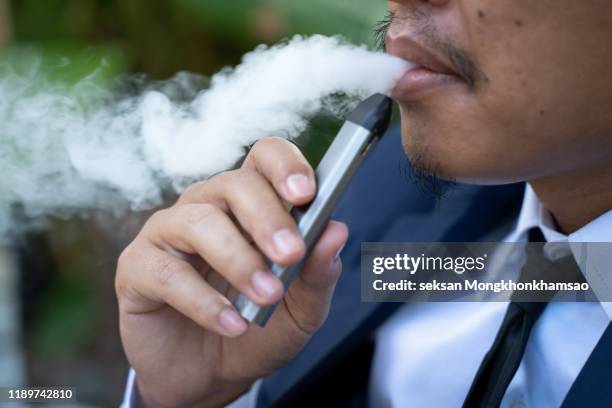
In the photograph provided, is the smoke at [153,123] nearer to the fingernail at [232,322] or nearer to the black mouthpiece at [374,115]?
the black mouthpiece at [374,115]

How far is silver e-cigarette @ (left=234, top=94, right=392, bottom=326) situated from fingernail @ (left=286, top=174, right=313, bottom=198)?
1 cm

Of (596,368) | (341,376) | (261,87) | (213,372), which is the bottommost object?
(341,376)

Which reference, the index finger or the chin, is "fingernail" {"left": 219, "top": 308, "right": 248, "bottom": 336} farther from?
the chin

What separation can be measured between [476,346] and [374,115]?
0.53m

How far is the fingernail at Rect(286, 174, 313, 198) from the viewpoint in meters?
0.89

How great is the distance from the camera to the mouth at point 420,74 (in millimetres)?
953

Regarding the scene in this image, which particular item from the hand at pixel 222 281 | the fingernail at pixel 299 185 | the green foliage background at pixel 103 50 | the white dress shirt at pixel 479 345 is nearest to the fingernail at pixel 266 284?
the hand at pixel 222 281

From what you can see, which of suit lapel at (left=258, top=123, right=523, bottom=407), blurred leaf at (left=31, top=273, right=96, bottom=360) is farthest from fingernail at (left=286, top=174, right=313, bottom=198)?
blurred leaf at (left=31, top=273, right=96, bottom=360)

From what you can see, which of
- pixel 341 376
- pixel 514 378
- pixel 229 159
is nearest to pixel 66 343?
pixel 341 376

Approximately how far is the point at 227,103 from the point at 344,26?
3.22 ft

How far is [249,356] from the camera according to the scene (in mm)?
1178

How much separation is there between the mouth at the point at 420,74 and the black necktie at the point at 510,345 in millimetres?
351

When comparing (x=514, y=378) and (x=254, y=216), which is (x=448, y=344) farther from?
(x=254, y=216)

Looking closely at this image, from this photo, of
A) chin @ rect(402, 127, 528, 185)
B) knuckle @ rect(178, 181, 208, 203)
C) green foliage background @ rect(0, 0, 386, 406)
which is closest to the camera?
chin @ rect(402, 127, 528, 185)
